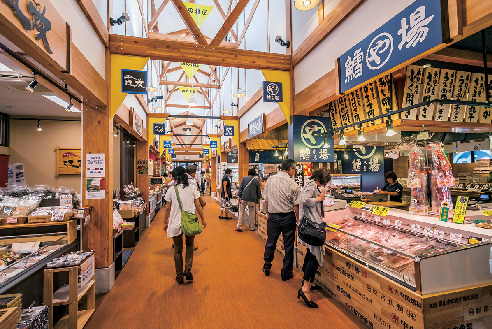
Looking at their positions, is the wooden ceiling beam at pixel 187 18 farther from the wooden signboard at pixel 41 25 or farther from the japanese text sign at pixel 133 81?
the wooden signboard at pixel 41 25

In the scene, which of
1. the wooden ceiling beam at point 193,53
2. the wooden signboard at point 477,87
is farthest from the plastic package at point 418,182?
the wooden ceiling beam at point 193,53

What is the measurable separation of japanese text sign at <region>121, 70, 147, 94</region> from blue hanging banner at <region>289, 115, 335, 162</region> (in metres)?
2.80

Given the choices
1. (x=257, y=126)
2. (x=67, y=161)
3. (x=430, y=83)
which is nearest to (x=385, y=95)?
(x=430, y=83)

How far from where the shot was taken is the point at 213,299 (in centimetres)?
354

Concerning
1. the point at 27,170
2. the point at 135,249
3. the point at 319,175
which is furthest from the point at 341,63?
the point at 27,170

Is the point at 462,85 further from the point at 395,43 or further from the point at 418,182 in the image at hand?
the point at 395,43

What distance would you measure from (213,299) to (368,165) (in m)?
10.1

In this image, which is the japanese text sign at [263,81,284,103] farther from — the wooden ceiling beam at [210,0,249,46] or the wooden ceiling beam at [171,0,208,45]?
the wooden ceiling beam at [171,0,208,45]

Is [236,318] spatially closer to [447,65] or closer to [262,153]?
[447,65]

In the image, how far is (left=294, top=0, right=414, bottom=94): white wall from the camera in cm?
288

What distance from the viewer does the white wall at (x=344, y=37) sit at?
113 inches

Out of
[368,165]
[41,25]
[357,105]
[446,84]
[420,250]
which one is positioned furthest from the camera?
[368,165]

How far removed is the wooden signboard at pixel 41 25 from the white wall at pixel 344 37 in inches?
133

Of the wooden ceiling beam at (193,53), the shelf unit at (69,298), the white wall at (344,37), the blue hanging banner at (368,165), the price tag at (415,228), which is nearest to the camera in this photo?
Result: the shelf unit at (69,298)
